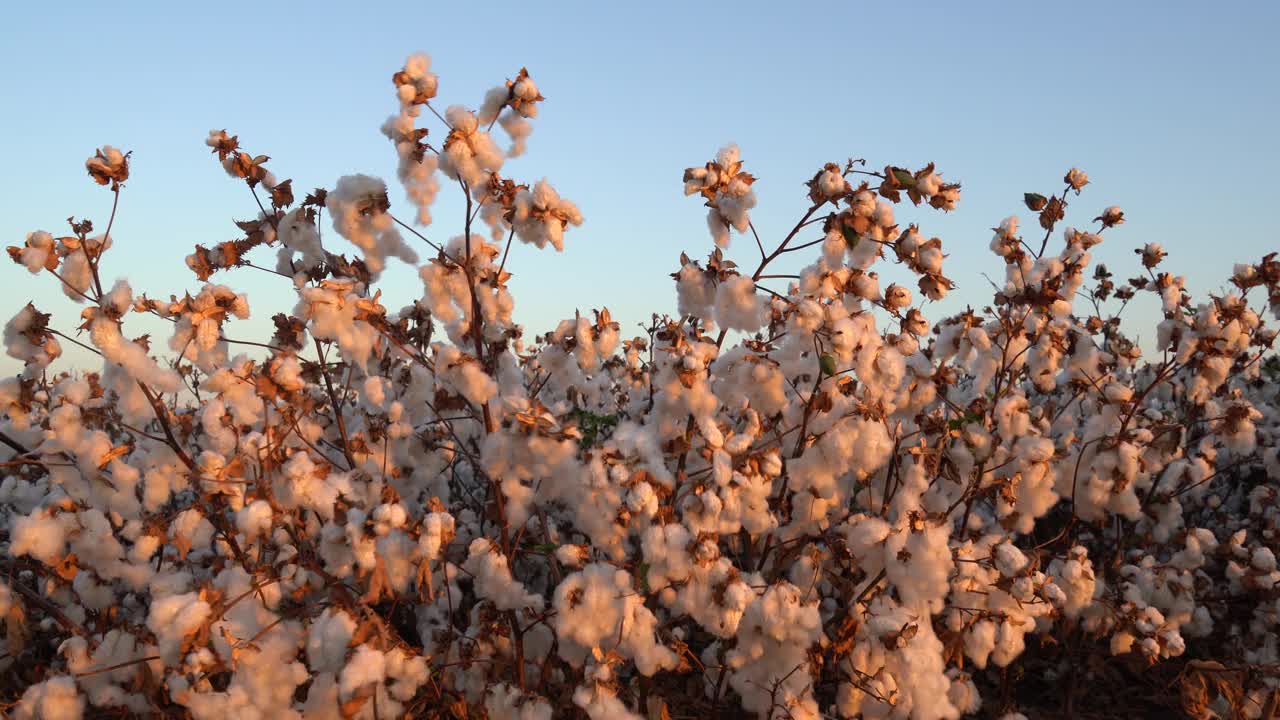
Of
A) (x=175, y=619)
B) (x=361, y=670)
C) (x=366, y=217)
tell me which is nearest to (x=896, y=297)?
(x=366, y=217)

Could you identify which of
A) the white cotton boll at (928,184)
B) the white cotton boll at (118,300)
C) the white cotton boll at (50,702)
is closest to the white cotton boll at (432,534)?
the white cotton boll at (118,300)

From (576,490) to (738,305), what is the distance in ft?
3.00

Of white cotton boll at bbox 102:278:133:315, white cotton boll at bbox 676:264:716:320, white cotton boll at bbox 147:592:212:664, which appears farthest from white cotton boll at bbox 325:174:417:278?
white cotton boll at bbox 147:592:212:664

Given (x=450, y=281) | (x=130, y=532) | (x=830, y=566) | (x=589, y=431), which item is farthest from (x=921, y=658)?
(x=589, y=431)

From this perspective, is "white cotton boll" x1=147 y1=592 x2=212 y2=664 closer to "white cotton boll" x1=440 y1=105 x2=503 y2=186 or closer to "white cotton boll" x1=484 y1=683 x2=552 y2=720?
"white cotton boll" x1=484 y1=683 x2=552 y2=720

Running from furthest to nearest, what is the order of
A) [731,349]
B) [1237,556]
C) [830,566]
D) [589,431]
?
[589,431] → [1237,556] → [830,566] → [731,349]

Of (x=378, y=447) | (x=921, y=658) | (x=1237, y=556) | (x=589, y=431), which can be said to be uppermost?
(x=589, y=431)

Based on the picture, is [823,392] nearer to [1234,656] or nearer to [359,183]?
[359,183]

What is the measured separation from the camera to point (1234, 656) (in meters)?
4.94

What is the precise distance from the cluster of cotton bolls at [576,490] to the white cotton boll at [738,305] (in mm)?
12

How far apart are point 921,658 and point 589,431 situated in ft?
11.8

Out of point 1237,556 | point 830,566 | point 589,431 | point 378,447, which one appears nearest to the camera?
point 830,566

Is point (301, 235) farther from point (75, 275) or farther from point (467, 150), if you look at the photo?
point (467, 150)

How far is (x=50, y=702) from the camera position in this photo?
3.27 metres
